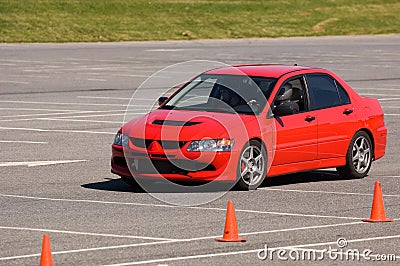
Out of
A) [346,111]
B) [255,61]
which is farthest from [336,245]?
[255,61]

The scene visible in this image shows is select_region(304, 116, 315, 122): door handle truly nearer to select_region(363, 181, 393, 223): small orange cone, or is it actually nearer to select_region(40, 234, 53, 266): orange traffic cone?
select_region(363, 181, 393, 223): small orange cone

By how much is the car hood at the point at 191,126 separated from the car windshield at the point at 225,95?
28 cm

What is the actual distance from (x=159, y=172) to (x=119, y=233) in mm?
2625

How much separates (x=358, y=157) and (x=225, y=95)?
7.10ft

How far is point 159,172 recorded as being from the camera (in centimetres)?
1280

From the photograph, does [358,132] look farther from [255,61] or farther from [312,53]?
[312,53]

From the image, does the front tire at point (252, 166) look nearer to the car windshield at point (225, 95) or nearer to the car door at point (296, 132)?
the car door at point (296, 132)

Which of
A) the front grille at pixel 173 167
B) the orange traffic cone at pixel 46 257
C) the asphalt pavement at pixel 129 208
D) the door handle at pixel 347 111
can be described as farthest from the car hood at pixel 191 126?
the orange traffic cone at pixel 46 257

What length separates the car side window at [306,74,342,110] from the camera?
14.3 m

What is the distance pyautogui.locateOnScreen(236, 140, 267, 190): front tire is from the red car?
0.01 metres

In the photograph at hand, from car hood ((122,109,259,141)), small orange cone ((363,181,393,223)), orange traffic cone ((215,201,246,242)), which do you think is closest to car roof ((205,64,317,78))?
car hood ((122,109,259,141))

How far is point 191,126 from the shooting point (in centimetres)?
1288

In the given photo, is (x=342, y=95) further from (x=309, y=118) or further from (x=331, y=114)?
(x=309, y=118)

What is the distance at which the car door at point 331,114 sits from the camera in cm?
1412
